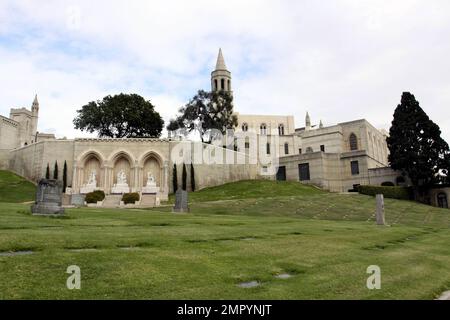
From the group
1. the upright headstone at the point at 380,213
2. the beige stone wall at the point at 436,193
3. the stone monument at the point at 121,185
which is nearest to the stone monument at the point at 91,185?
the stone monument at the point at 121,185

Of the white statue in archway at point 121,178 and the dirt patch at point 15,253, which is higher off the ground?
the white statue in archway at point 121,178

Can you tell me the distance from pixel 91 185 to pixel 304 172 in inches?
1437

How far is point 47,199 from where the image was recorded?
19125 mm

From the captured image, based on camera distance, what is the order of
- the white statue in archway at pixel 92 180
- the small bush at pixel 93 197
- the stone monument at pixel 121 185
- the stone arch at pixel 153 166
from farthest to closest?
1. the stone arch at pixel 153 166
2. the white statue in archway at pixel 92 180
3. the stone monument at pixel 121 185
4. the small bush at pixel 93 197

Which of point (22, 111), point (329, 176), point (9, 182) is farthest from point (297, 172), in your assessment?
point (22, 111)

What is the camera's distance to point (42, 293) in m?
6.27

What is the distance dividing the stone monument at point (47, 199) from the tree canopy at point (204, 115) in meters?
49.2

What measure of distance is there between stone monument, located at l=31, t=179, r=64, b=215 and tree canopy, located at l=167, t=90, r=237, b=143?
49225mm

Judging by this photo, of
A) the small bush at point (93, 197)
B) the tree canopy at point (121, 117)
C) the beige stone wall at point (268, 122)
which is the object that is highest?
the beige stone wall at point (268, 122)

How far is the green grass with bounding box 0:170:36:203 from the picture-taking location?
43241mm

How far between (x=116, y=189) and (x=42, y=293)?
4711 centimetres

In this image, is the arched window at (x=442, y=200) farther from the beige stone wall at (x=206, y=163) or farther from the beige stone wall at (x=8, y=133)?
the beige stone wall at (x=8, y=133)

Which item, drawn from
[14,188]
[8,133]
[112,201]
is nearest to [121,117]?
[14,188]

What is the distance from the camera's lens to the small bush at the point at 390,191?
5147 cm
